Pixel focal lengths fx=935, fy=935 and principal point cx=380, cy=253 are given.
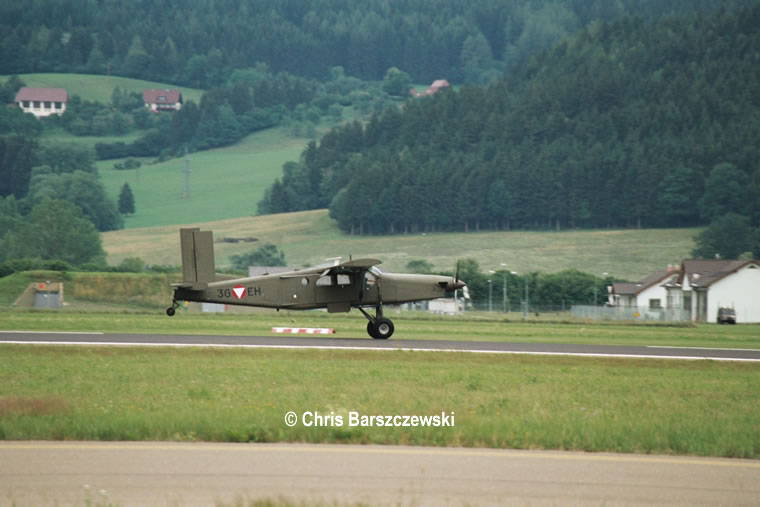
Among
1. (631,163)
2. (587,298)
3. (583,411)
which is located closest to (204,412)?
(583,411)

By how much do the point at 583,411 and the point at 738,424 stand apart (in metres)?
2.39

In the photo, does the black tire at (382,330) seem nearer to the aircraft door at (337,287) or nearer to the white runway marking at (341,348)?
the aircraft door at (337,287)

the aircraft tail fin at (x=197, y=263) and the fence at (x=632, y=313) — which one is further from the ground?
the aircraft tail fin at (x=197, y=263)

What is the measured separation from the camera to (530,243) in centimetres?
14738

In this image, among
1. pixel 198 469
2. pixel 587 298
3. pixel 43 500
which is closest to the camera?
pixel 43 500

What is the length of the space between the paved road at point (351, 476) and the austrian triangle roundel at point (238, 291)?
1726cm

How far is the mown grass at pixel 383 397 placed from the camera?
12.6 m

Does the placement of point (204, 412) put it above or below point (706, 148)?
below

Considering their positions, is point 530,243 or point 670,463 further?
point 530,243

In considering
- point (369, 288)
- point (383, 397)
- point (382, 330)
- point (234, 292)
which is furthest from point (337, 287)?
point (383, 397)

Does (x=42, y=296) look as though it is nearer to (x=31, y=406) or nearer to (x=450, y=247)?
(x=31, y=406)

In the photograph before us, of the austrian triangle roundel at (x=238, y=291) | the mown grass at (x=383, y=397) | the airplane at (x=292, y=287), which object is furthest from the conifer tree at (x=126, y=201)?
the mown grass at (x=383, y=397)

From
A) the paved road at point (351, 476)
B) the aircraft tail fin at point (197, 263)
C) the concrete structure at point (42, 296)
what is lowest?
the concrete structure at point (42, 296)

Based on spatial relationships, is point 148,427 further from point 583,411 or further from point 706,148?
point 706,148
